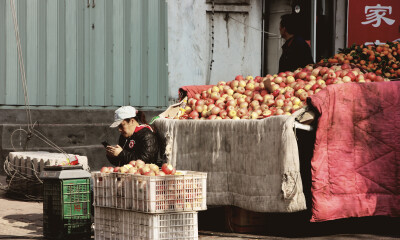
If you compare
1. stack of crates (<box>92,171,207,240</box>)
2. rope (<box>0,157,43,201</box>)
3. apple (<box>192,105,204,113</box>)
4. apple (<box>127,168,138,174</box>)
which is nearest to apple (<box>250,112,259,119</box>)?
apple (<box>192,105,204,113</box>)

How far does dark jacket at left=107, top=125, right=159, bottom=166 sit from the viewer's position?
7.78m

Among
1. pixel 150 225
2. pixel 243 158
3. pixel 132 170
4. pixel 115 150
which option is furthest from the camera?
pixel 115 150

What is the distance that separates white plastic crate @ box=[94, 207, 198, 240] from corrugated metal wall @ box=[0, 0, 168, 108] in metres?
5.68

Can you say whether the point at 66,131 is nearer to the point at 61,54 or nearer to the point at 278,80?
the point at 61,54

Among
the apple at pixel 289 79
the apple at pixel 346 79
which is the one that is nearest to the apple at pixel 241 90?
the apple at pixel 289 79

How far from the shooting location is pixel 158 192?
6.34 m

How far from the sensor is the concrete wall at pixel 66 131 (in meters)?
11.5

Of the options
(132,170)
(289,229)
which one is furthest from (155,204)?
(289,229)

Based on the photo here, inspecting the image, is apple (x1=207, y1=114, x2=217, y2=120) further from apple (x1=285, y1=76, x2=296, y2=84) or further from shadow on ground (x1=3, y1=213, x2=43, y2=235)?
shadow on ground (x1=3, y1=213, x2=43, y2=235)

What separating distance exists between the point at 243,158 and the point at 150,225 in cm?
163

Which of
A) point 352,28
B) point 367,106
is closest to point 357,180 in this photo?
point 367,106

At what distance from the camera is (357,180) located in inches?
286

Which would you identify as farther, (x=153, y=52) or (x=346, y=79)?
(x=153, y=52)

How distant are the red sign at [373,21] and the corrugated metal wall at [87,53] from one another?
379 cm
